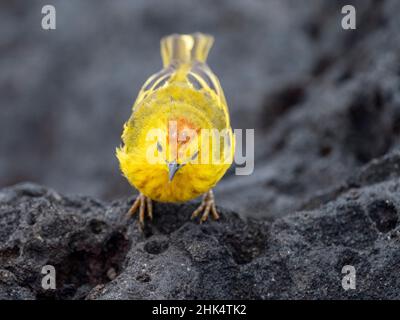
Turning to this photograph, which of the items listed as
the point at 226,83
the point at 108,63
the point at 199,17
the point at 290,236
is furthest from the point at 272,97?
the point at 290,236

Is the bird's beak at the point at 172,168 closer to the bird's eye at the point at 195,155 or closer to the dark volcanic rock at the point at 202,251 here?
the bird's eye at the point at 195,155

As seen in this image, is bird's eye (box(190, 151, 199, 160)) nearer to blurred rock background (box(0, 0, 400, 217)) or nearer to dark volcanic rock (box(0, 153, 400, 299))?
dark volcanic rock (box(0, 153, 400, 299))

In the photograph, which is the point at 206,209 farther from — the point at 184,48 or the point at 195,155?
the point at 184,48

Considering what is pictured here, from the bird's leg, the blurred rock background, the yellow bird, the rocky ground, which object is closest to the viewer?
the rocky ground

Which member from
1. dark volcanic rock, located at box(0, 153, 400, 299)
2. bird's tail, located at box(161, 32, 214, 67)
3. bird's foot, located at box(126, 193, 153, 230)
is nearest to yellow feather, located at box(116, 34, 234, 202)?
bird's foot, located at box(126, 193, 153, 230)

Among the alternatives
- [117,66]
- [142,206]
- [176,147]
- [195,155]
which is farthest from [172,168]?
[117,66]
